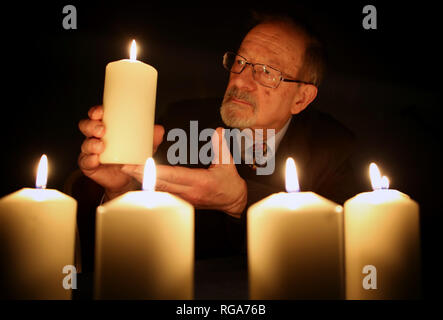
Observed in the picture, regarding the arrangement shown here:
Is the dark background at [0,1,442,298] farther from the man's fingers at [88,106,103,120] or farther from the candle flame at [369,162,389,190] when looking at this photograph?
the man's fingers at [88,106,103,120]

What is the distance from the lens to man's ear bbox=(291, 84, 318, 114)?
1997mm

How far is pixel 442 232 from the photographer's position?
7.24ft

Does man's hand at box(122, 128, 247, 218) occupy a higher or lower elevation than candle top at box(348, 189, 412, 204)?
higher

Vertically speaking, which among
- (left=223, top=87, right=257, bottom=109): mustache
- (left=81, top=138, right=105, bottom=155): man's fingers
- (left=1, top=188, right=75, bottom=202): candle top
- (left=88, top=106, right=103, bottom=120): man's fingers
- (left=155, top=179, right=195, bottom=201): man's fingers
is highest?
(left=223, top=87, right=257, bottom=109): mustache

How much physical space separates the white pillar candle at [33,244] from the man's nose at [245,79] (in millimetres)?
1302

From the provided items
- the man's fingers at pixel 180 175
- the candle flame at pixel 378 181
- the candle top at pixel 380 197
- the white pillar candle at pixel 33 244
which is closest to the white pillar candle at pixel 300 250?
the candle top at pixel 380 197

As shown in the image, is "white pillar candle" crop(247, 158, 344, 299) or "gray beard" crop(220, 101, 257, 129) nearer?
"white pillar candle" crop(247, 158, 344, 299)

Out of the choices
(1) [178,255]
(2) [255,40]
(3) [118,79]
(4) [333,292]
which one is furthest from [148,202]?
(2) [255,40]

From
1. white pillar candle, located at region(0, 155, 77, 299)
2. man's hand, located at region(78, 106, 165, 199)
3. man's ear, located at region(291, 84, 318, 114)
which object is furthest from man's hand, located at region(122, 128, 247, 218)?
man's ear, located at region(291, 84, 318, 114)

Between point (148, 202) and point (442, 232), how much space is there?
236 centimetres

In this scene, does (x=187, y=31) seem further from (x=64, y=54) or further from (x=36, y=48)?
(x=36, y=48)

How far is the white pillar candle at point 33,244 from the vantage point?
576 mm

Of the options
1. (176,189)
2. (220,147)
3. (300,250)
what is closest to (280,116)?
(220,147)

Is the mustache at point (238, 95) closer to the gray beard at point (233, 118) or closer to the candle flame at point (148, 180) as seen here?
the gray beard at point (233, 118)
